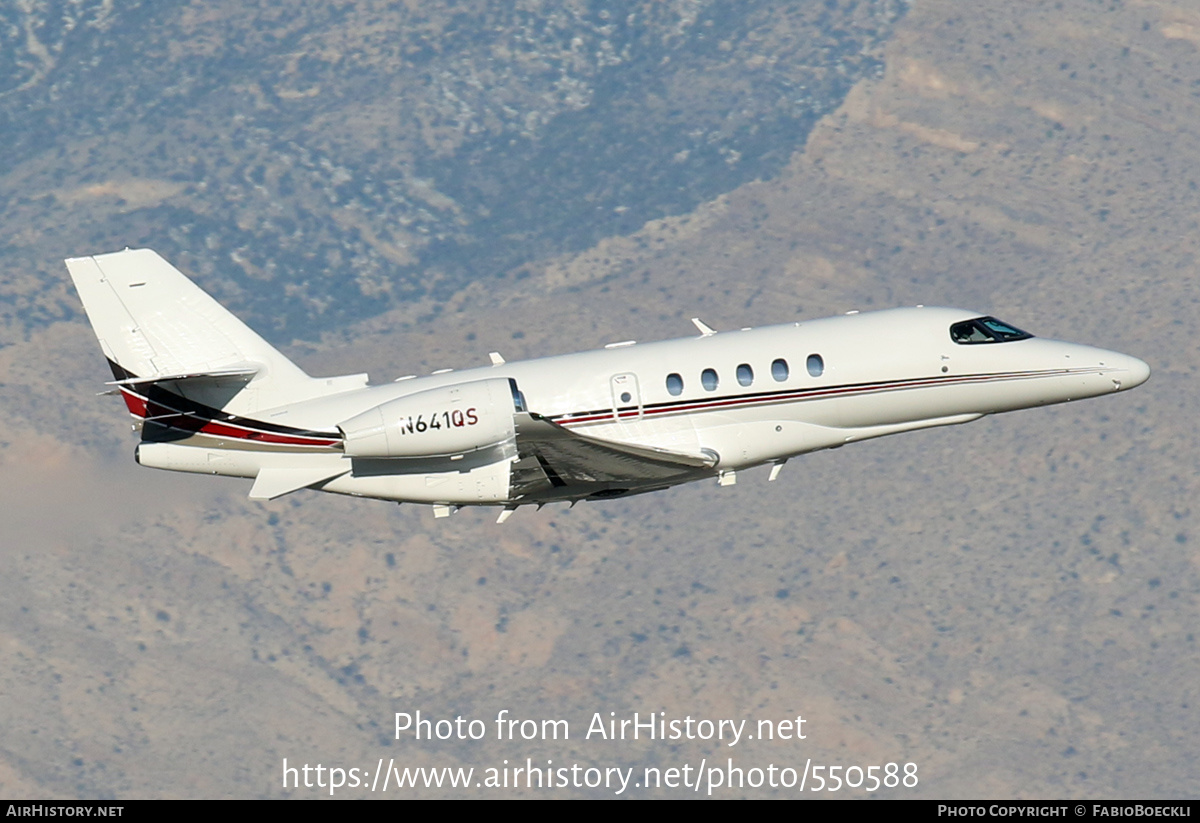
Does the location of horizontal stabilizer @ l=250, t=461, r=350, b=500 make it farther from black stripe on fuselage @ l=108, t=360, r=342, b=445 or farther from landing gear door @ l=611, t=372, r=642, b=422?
landing gear door @ l=611, t=372, r=642, b=422

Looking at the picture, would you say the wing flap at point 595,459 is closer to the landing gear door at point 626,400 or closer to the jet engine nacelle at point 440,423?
the jet engine nacelle at point 440,423

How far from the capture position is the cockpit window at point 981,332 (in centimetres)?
4656

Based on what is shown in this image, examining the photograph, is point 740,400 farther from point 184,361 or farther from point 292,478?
point 184,361

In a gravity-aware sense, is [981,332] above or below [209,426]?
above

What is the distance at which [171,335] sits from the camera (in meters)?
46.8

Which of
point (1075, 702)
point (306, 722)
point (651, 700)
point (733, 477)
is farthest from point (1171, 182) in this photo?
point (733, 477)

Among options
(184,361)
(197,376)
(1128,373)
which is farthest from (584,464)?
(1128,373)

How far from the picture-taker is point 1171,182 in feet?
636

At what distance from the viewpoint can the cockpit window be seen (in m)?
46.6

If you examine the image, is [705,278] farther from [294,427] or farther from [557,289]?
[294,427]

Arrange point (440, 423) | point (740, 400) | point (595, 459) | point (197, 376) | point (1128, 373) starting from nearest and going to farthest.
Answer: point (440, 423) → point (595, 459) → point (740, 400) → point (197, 376) → point (1128, 373)

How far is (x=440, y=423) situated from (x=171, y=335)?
7.83 m

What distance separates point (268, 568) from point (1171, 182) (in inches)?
3679

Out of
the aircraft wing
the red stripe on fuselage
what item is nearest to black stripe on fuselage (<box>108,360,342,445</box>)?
the red stripe on fuselage
